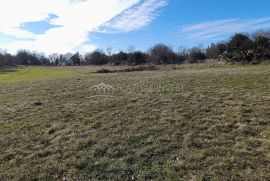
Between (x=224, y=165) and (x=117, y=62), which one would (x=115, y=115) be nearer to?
(x=224, y=165)

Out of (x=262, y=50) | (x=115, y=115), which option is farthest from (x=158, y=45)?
(x=115, y=115)

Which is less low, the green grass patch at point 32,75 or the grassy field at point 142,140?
the grassy field at point 142,140

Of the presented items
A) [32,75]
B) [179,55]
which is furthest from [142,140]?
[179,55]

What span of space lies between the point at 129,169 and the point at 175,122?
388 centimetres

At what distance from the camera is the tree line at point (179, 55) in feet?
146

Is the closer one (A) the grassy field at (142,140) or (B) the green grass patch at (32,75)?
(A) the grassy field at (142,140)

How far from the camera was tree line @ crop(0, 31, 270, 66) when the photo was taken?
44.6m

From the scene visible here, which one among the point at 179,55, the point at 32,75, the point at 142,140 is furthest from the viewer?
the point at 179,55

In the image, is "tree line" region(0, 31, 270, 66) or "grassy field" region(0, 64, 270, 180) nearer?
"grassy field" region(0, 64, 270, 180)

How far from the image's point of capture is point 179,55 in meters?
83.9

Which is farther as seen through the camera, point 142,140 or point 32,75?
point 32,75

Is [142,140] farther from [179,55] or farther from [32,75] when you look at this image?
[179,55]

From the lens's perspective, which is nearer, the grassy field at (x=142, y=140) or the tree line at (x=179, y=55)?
the grassy field at (x=142, y=140)

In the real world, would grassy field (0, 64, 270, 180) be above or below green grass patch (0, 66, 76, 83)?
above
